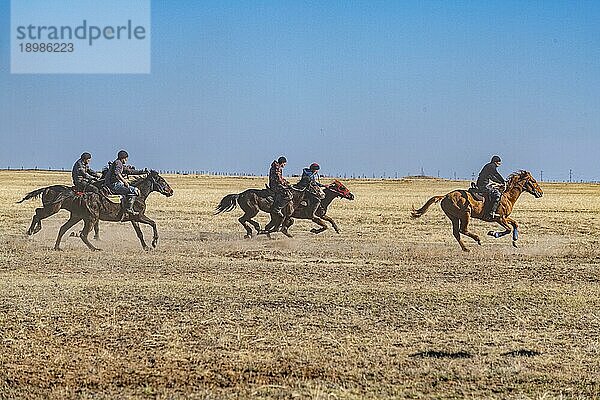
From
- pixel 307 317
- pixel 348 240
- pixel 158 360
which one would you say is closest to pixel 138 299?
pixel 307 317

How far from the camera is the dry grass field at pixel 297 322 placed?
800cm

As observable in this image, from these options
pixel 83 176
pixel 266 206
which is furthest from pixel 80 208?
pixel 266 206

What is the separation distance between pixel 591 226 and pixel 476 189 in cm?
1083

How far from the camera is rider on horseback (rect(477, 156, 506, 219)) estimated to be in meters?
20.7

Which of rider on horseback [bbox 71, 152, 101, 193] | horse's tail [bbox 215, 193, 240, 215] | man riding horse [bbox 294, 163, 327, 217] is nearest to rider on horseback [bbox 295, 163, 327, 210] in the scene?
man riding horse [bbox 294, 163, 327, 217]

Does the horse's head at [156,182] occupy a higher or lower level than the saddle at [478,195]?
higher

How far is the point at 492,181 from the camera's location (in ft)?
68.5

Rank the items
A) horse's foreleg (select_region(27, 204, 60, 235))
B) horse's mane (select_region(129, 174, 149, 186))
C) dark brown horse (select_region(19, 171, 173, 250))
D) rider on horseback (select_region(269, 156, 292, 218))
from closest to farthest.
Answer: dark brown horse (select_region(19, 171, 173, 250))
horse's foreleg (select_region(27, 204, 60, 235))
horse's mane (select_region(129, 174, 149, 186))
rider on horseback (select_region(269, 156, 292, 218))

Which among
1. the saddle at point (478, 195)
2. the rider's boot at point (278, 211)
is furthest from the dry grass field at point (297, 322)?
the rider's boot at point (278, 211)

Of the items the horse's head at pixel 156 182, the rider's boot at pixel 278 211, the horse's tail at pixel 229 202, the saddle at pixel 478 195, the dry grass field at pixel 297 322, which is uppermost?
the horse's head at pixel 156 182

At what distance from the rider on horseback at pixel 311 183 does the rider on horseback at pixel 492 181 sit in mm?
4241

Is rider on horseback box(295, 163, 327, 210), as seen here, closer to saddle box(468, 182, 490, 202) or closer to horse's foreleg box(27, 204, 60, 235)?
saddle box(468, 182, 490, 202)

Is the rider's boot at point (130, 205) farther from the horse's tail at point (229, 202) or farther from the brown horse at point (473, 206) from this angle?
the brown horse at point (473, 206)

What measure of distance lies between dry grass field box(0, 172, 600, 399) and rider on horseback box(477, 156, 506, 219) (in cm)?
125
